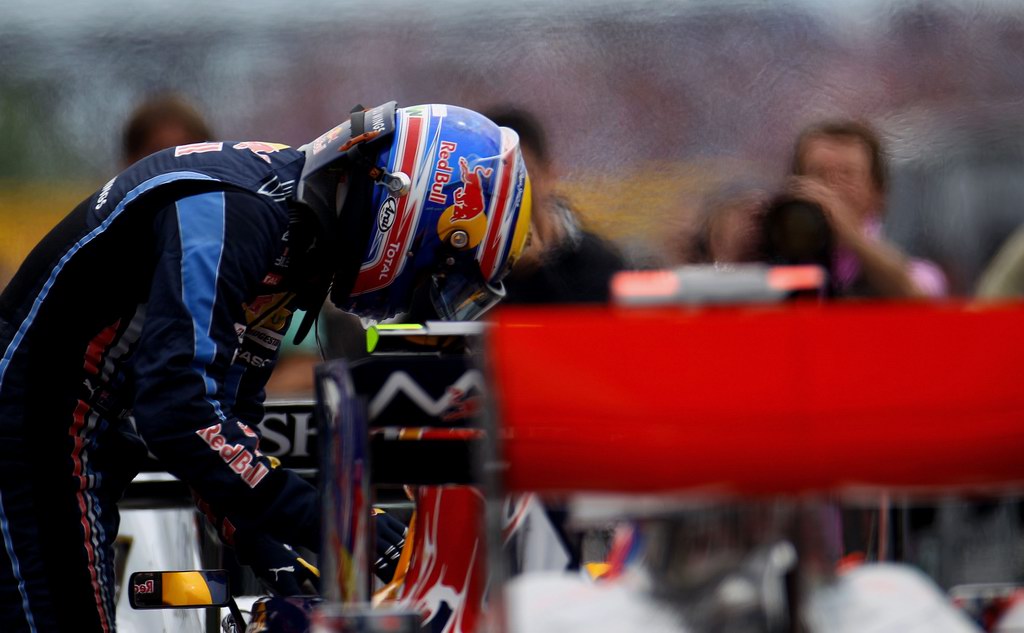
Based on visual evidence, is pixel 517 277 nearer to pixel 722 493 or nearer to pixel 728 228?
pixel 728 228

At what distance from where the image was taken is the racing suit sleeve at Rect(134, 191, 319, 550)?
2307 millimetres

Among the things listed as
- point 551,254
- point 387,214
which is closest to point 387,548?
point 387,214

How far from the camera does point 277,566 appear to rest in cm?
268

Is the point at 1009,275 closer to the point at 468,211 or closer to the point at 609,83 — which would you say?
the point at 468,211

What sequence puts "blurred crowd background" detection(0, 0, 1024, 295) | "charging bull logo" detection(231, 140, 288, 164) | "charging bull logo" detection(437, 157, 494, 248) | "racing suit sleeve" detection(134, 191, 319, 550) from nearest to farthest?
"racing suit sleeve" detection(134, 191, 319, 550), "charging bull logo" detection(231, 140, 288, 164), "charging bull logo" detection(437, 157, 494, 248), "blurred crowd background" detection(0, 0, 1024, 295)

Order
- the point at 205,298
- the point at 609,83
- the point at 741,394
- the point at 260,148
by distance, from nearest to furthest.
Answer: the point at 741,394 → the point at 205,298 → the point at 260,148 → the point at 609,83

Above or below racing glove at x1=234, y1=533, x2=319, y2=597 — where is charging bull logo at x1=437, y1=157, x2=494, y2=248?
above

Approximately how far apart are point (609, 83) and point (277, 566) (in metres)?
2.64

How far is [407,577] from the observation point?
2221 mm

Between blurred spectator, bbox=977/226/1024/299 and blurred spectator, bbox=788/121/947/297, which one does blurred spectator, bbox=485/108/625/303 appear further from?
blurred spectator, bbox=977/226/1024/299

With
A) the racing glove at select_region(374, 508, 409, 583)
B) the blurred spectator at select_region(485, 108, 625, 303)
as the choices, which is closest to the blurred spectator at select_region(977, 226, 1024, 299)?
the blurred spectator at select_region(485, 108, 625, 303)

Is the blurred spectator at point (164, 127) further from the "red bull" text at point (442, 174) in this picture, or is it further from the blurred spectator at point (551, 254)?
the "red bull" text at point (442, 174)

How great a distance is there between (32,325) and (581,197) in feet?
7.35

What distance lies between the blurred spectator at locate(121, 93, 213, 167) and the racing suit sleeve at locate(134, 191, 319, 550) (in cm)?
158
